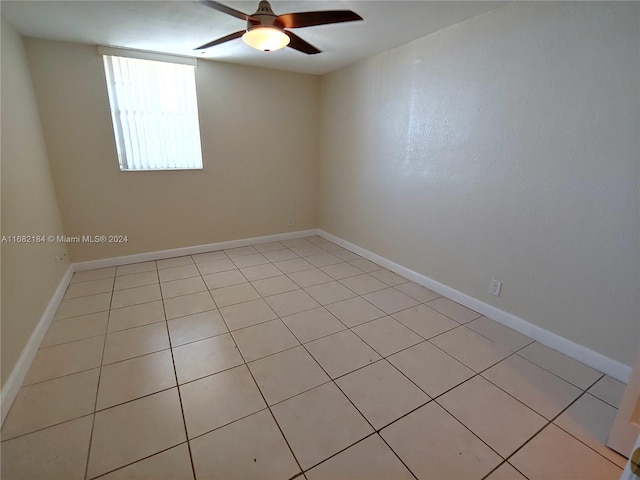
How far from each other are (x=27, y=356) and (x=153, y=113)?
2.50 metres

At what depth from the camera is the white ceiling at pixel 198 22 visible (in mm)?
2041

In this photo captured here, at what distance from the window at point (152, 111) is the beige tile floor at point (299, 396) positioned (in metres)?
1.58

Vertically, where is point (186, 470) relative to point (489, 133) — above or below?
below

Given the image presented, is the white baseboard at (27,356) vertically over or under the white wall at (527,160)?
under

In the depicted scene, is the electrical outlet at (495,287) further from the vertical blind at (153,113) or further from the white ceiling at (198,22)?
the vertical blind at (153,113)

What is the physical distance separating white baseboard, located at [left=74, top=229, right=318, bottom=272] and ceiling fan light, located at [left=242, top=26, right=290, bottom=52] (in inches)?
104

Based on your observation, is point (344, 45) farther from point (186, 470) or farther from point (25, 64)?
point (186, 470)

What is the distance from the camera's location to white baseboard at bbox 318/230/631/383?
1.84 meters

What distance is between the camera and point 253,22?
1675mm

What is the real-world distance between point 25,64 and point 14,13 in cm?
58

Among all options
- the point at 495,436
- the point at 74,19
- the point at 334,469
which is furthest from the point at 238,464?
the point at 74,19

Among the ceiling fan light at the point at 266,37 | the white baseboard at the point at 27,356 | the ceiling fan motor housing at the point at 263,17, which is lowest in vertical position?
the white baseboard at the point at 27,356

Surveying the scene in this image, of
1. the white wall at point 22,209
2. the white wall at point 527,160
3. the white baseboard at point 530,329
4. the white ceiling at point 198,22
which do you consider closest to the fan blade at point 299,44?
the white ceiling at point 198,22

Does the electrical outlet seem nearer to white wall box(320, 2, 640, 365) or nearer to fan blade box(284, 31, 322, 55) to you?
white wall box(320, 2, 640, 365)
